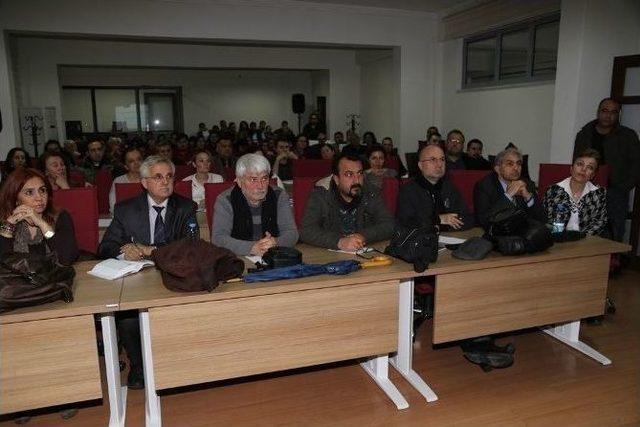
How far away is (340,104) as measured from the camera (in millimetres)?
12070

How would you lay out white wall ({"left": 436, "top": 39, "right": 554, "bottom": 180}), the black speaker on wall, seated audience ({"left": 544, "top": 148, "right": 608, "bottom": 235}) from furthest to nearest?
the black speaker on wall < white wall ({"left": 436, "top": 39, "right": 554, "bottom": 180}) < seated audience ({"left": 544, "top": 148, "right": 608, "bottom": 235})

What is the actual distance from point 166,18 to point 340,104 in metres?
5.62

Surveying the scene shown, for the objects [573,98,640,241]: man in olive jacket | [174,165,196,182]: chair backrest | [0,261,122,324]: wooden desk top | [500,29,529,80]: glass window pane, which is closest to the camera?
[0,261,122,324]: wooden desk top

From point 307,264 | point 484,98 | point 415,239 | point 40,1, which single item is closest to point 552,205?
point 415,239

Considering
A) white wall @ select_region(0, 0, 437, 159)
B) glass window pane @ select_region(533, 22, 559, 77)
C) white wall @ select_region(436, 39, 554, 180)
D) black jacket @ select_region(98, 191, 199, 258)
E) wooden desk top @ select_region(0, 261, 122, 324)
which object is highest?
white wall @ select_region(0, 0, 437, 159)

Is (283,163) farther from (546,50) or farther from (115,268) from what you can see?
(115,268)

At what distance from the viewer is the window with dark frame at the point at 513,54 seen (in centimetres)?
661

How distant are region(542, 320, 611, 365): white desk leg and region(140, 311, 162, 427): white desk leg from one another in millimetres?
2521

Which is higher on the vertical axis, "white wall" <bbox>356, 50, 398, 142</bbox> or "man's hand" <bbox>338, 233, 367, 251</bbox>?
"white wall" <bbox>356, 50, 398, 142</bbox>

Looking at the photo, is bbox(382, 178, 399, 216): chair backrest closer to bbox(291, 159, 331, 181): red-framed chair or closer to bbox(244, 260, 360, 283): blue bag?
bbox(244, 260, 360, 283): blue bag

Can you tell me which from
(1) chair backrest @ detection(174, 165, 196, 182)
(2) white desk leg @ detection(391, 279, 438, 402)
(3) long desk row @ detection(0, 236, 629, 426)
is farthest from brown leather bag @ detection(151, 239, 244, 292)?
(1) chair backrest @ detection(174, 165, 196, 182)

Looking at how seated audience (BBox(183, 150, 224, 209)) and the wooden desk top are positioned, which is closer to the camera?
the wooden desk top

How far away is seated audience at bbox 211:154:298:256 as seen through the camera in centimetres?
289

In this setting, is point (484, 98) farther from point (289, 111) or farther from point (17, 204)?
point (289, 111)
